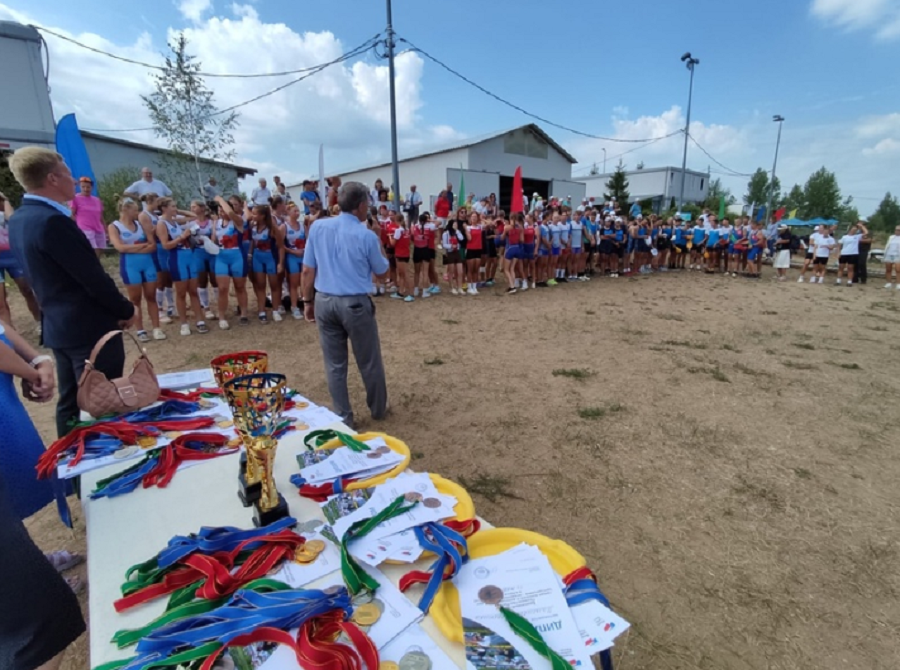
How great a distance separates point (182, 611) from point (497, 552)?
81cm

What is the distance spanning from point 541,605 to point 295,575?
2.10 feet

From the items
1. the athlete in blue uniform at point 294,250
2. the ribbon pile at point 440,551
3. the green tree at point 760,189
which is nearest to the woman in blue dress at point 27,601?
the ribbon pile at point 440,551

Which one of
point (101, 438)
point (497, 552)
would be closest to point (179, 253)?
point (101, 438)

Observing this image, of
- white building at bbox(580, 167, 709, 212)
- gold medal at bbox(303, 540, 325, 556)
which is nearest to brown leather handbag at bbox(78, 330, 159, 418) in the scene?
gold medal at bbox(303, 540, 325, 556)

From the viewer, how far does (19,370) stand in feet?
5.11

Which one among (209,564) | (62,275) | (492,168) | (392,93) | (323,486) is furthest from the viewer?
(492,168)

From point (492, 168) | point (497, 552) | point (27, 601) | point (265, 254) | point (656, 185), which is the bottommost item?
point (27, 601)

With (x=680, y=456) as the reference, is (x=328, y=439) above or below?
above

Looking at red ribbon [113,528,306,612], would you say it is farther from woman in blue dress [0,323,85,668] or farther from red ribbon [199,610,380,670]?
woman in blue dress [0,323,85,668]

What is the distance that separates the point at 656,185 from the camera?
46.1 m

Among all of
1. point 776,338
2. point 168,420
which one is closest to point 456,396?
point 168,420

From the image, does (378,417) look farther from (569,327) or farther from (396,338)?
(569,327)

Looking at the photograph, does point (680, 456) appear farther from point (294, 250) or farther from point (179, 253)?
point (179, 253)

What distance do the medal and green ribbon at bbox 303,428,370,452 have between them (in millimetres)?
928
